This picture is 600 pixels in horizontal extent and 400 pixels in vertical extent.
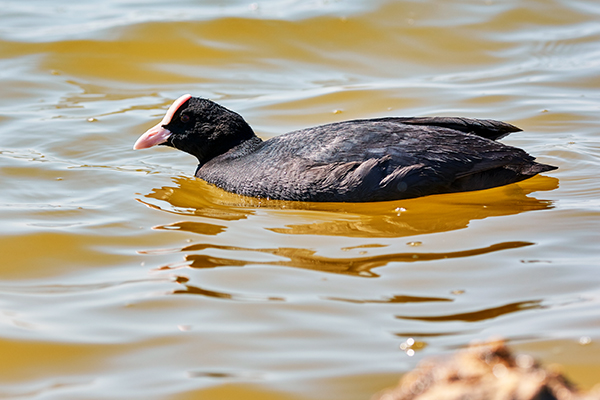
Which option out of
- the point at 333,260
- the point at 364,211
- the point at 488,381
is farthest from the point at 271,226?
the point at 488,381

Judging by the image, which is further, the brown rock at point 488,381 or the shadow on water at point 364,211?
the shadow on water at point 364,211

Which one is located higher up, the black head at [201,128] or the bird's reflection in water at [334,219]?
the black head at [201,128]

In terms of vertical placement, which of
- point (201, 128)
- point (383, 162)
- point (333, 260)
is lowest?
point (333, 260)

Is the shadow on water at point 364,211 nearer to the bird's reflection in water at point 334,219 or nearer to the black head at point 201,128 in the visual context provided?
the bird's reflection in water at point 334,219

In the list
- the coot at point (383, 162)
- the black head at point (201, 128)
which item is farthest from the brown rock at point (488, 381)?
the black head at point (201, 128)

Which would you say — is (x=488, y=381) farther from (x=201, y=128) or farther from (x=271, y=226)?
(x=201, y=128)

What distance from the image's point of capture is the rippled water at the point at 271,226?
3.25m

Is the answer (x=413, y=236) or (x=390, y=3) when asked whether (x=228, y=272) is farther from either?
(x=390, y=3)

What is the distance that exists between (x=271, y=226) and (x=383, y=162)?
962mm

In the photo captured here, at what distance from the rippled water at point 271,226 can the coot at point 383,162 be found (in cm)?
14

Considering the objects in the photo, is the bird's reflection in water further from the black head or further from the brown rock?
→ the brown rock

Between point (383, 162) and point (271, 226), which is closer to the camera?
point (271, 226)

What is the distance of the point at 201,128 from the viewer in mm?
6590

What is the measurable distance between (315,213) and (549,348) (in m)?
2.48
